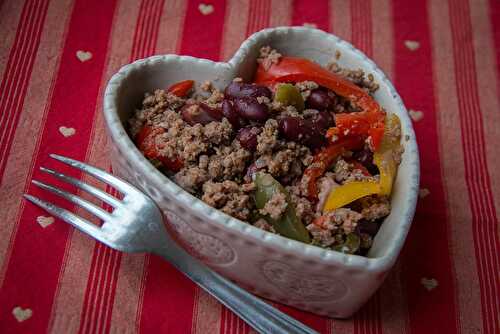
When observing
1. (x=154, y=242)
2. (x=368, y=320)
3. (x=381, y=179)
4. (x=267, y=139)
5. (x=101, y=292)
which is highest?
(x=267, y=139)

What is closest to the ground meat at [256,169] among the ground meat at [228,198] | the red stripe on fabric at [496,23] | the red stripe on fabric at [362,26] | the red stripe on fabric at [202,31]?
the ground meat at [228,198]

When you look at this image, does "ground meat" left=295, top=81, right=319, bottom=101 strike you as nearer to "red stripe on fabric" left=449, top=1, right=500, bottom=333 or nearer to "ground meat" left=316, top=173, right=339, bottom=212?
"ground meat" left=316, top=173, right=339, bottom=212

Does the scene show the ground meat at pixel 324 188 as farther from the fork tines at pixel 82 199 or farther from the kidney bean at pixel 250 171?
the fork tines at pixel 82 199

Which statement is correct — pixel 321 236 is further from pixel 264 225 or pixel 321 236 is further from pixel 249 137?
pixel 249 137

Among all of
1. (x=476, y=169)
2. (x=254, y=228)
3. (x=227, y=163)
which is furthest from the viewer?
(x=476, y=169)

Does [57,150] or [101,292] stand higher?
[57,150]

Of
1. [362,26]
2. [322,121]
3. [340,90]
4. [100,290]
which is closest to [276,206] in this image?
[322,121]
